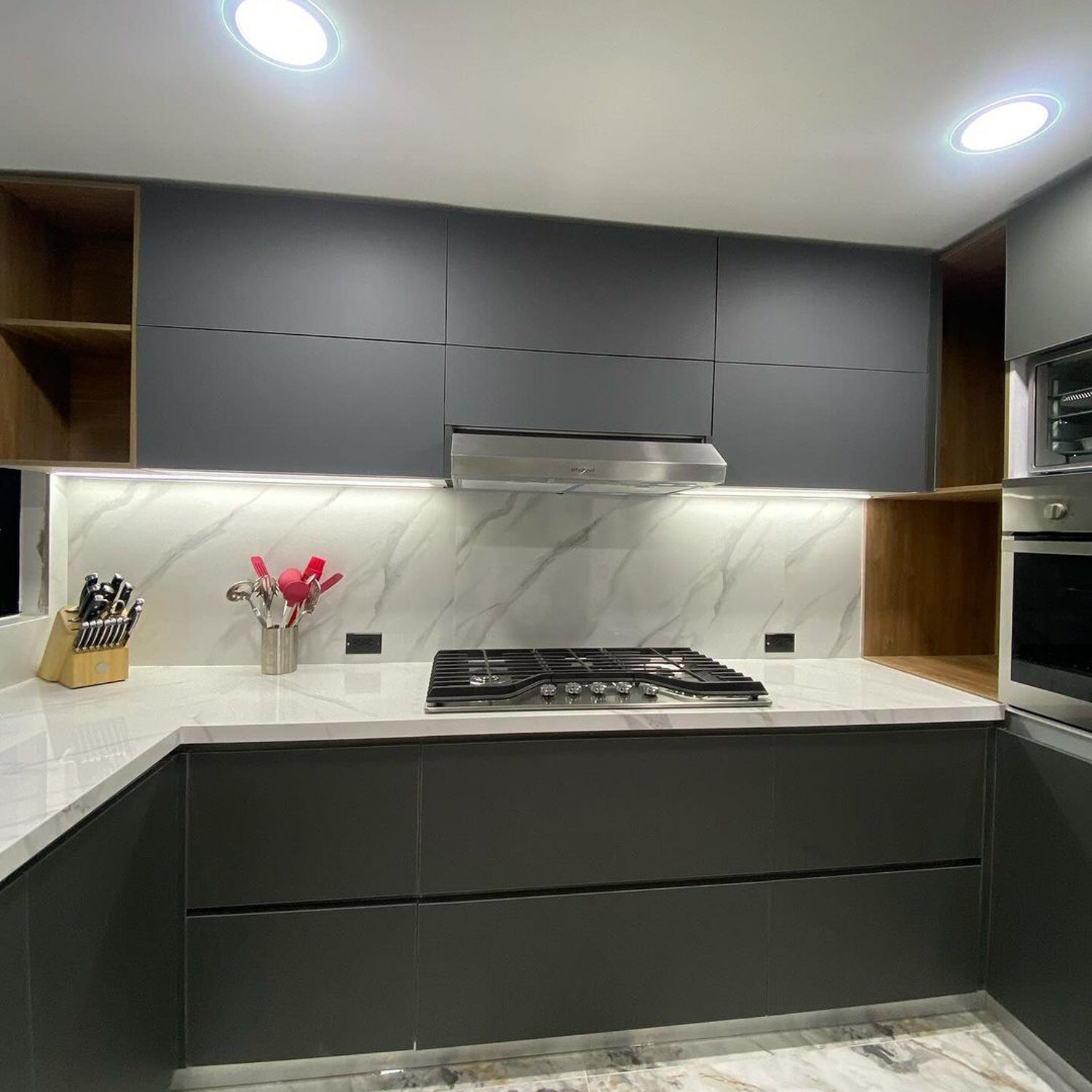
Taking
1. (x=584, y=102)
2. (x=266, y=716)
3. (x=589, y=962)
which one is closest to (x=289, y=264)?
(x=584, y=102)

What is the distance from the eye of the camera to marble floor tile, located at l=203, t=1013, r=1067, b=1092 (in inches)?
60.3

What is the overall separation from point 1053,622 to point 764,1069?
1360mm

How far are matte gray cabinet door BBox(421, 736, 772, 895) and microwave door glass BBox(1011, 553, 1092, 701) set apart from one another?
0.73 metres

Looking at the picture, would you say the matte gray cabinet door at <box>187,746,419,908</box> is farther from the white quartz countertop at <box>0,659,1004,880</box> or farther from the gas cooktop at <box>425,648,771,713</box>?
the gas cooktop at <box>425,648,771,713</box>

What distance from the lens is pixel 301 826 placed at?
4.80 ft

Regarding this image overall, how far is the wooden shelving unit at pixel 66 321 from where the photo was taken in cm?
167

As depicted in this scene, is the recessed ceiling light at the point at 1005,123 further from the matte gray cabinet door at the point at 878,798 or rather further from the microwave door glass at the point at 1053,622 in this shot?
the matte gray cabinet door at the point at 878,798

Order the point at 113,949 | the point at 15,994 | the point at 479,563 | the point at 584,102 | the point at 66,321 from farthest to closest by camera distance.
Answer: the point at 479,563 → the point at 66,321 → the point at 584,102 → the point at 113,949 → the point at 15,994

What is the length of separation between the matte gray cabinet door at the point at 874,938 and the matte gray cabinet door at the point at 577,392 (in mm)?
1330

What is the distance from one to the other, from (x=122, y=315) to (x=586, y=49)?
163 cm

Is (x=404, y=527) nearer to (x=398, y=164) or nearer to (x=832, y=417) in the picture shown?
(x=398, y=164)

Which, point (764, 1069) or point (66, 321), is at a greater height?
point (66, 321)

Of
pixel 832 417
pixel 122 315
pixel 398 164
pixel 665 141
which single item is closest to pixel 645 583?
pixel 832 417

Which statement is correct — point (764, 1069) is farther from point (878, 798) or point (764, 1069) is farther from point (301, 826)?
point (301, 826)
